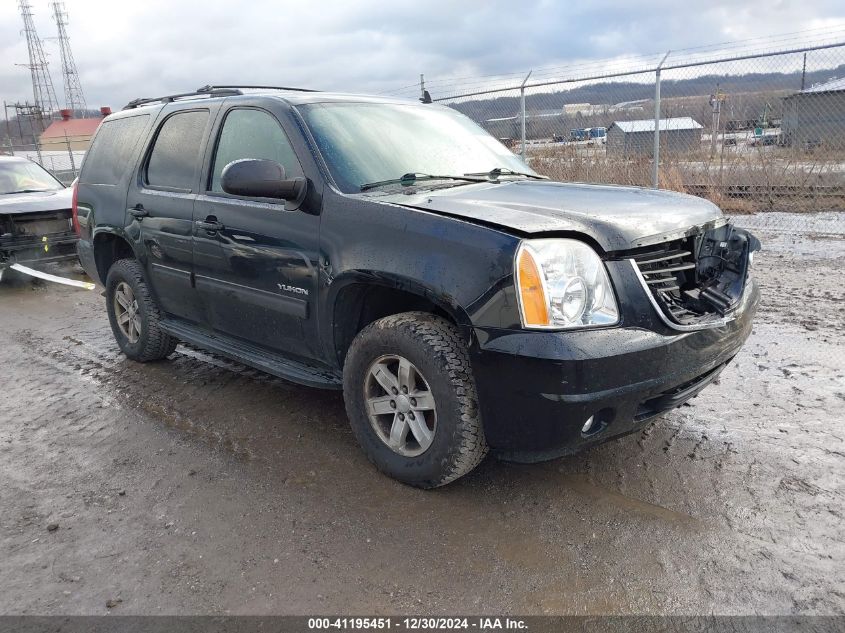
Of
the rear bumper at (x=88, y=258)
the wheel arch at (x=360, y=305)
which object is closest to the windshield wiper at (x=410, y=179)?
the wheel arch at (x=360, y=305)

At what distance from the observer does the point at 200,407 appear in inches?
170

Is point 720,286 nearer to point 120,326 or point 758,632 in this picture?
point 758,632

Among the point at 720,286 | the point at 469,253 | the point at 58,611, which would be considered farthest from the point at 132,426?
the point at 720,286

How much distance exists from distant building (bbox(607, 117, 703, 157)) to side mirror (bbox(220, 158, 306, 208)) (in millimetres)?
8372

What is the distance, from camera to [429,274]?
9.33 feet

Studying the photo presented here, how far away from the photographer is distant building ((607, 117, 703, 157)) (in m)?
10.4

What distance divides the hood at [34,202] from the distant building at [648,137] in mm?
8240

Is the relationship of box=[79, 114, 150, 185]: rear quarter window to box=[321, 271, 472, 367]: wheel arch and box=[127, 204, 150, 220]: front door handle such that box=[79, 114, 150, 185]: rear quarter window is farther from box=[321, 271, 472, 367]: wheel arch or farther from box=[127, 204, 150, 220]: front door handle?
box=[321, 271, 472, 367]: wheel arch

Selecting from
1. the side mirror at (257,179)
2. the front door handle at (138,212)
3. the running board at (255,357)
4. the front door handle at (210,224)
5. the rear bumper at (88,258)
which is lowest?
the running board at (255,357)

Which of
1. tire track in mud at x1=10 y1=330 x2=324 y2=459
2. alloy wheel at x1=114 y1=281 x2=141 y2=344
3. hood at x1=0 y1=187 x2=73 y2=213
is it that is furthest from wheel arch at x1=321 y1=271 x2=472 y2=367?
hood at x1=0 y1=187 x2=73 y2=213

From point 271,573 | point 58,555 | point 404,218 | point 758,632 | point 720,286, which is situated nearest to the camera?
point 758,632

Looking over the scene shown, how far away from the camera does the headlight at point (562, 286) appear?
8.59 feet

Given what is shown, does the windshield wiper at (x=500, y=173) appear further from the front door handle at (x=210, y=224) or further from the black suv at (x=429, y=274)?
the front door handle at (x=210, y=224)

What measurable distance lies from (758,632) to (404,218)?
2.06m
